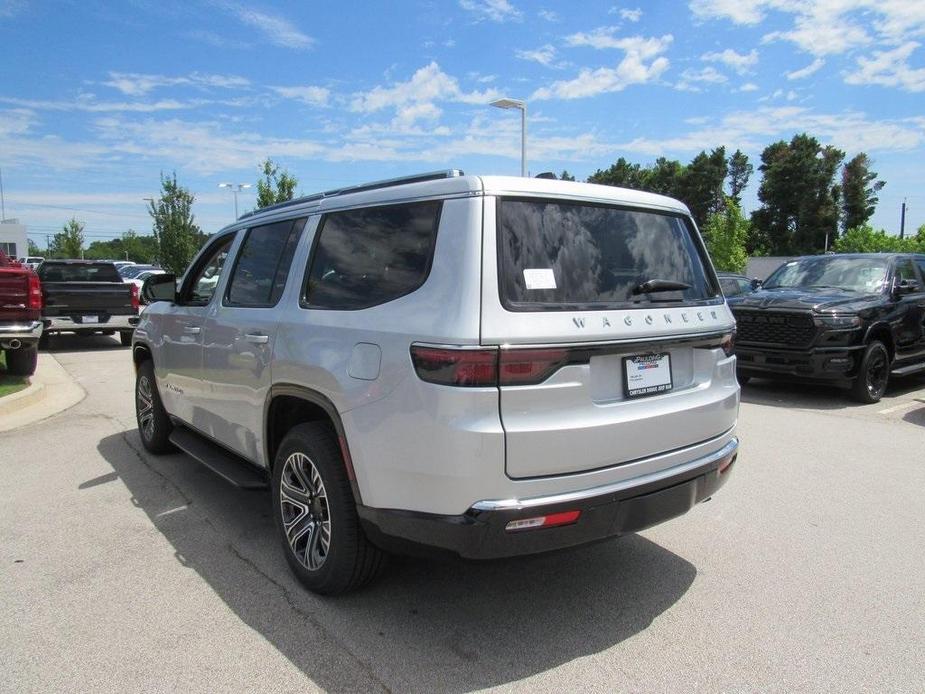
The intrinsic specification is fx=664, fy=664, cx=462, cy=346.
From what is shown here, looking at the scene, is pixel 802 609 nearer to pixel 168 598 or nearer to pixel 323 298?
pixel 323 298

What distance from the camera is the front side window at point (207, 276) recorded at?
15.0ft

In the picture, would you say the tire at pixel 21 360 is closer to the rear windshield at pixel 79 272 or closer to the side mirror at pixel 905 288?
the rear windshield at pixel 79 272

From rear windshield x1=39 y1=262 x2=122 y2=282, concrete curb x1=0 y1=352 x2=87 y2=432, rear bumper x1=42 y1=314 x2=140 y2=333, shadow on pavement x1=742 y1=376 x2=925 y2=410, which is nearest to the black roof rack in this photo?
concrete curb x1=0 y1=352 x2=87 y2=432

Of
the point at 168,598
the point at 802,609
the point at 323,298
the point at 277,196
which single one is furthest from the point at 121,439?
the point at 277,196

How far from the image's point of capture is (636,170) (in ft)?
232

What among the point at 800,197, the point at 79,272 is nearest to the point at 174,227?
the point at 79,272

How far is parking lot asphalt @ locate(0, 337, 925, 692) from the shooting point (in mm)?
2684

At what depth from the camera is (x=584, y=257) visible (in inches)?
113

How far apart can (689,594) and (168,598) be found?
2.60 meters

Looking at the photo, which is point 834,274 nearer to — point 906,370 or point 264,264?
point 906,370

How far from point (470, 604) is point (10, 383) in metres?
7.97

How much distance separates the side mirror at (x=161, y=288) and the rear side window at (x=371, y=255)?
2.09 meters

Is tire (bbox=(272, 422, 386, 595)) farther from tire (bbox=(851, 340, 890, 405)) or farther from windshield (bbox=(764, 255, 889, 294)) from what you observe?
windshield (bbox=(764, 255, 889, 294))

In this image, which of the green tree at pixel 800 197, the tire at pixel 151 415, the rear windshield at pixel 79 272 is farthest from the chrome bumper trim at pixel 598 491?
the green tree at pixel 800 197
